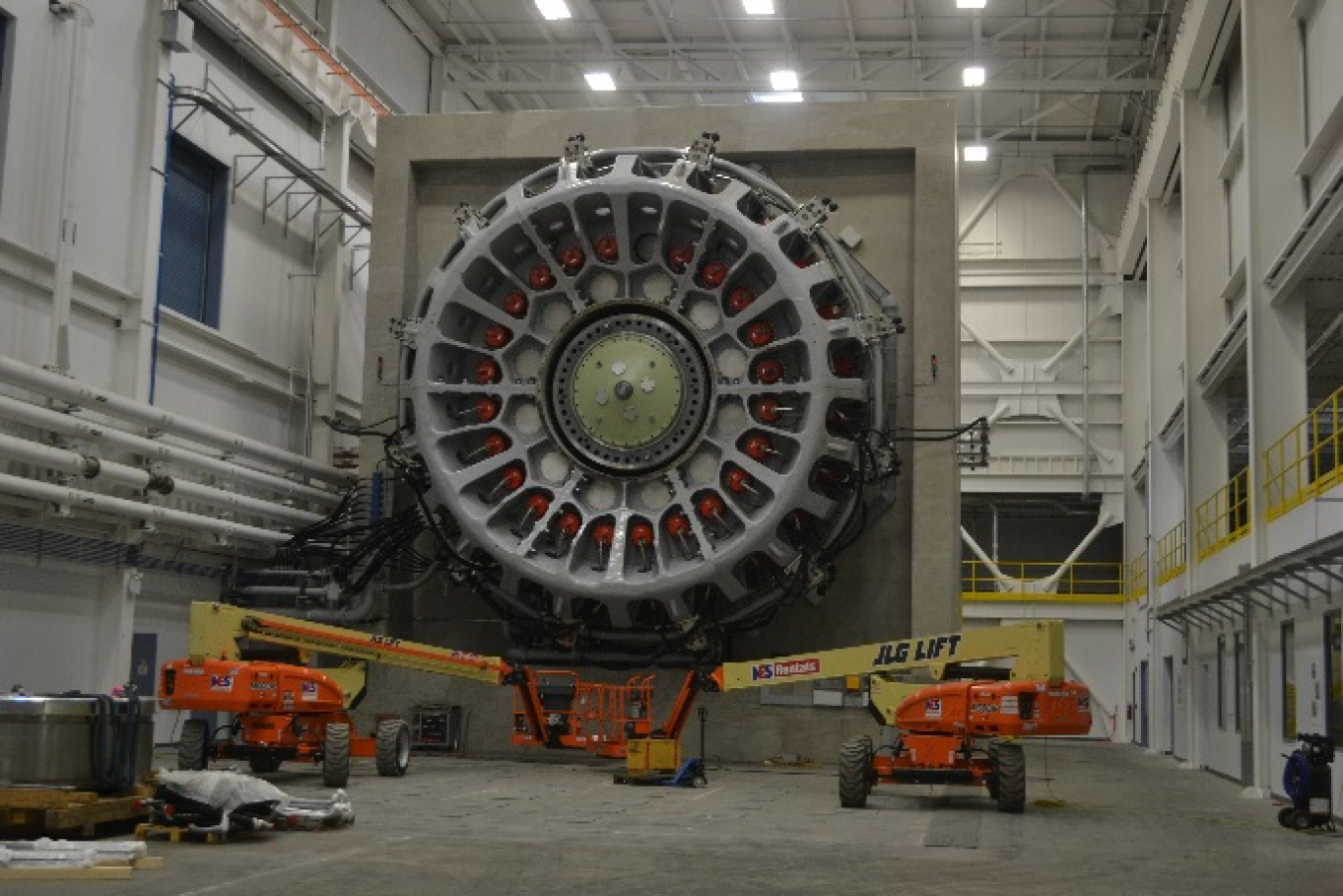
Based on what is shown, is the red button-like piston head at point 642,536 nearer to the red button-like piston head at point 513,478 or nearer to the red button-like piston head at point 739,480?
the red button-like piston head at point 739,480

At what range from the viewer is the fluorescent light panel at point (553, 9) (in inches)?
1313

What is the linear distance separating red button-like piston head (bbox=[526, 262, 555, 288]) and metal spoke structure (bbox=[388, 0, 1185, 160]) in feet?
36.3

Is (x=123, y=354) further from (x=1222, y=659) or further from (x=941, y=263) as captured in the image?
(x=1222, y=659)

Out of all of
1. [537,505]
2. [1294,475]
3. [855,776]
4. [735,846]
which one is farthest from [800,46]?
[735,846]

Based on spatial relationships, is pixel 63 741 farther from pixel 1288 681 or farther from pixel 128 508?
pixel 1288 681

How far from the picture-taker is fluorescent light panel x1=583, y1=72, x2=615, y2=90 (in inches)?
1409

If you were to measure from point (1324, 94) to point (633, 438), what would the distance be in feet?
32.5

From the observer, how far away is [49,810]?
446 inches

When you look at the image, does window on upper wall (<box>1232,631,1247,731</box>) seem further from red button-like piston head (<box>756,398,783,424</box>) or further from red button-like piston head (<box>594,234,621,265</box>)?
red button-like piston head (<box>594,234,621,265</box>)

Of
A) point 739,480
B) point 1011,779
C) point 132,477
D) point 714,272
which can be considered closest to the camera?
point 1011,779

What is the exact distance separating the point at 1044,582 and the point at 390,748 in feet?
90.9

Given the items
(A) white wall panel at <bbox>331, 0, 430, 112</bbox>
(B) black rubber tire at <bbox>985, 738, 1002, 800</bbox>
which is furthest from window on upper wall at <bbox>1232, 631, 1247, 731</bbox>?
(A) white wall panel at <bbox>331, 0, 430, 112</bbox>

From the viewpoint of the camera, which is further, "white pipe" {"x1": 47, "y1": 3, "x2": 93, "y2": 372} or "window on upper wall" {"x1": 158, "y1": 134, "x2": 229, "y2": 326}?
"window on upper wall" {"x1": 158, "y1": 134, "x2": 229, "y2": 326}

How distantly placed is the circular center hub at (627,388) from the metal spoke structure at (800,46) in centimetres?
1212
